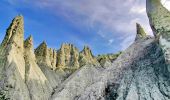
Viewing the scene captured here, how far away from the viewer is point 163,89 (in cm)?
2030

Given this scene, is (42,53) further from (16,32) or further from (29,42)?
(16,32)

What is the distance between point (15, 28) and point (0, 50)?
4.99 metres

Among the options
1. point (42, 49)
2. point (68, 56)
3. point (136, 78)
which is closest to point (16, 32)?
point (42, 49)

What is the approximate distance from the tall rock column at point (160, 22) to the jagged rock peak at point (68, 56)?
49.6 m

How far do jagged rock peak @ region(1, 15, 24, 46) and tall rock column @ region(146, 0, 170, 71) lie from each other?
820 inches

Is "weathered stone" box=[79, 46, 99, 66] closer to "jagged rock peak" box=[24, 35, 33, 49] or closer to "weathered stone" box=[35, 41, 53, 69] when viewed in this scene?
"weathered stone" box=[35, 41, 53, 69]

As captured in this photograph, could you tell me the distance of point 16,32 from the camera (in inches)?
1687

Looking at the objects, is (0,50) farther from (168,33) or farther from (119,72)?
(168,33)

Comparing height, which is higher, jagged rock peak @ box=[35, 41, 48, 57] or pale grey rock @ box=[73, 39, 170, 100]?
jagged rock peak @ box=[35, 41, 48, 57]

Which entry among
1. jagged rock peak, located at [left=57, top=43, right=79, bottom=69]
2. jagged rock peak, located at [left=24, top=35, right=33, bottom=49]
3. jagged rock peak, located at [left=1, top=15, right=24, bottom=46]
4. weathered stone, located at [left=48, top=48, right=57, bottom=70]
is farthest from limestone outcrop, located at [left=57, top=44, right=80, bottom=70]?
jagged rock peak, located at [left=1, top=15, right=24, bottom=46]

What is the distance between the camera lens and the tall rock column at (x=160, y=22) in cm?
2111

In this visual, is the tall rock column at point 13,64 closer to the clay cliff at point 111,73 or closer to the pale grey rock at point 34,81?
the clay cliff at point 111,73

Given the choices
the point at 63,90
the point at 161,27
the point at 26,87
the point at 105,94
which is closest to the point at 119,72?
the point at 105,94

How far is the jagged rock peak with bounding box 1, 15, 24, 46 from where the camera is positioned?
41.8 meters
